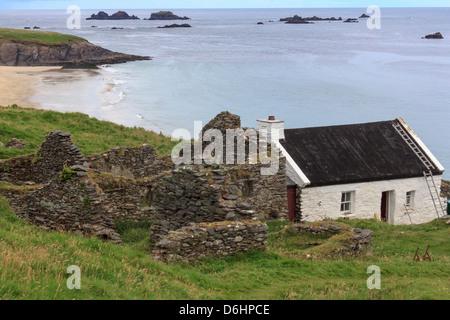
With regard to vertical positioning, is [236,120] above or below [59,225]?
above

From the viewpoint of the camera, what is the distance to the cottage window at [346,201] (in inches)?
1228

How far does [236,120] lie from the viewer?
94.8ft

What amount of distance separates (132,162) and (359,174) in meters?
13.3

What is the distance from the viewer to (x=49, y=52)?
132 m

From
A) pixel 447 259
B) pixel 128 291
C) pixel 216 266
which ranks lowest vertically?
pixel 447 259

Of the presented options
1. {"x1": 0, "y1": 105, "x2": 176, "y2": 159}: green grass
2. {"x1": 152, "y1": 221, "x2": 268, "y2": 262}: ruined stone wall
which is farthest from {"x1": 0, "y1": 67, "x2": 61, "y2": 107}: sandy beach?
{"x1": 152, "y1": 221, "x2": 268, "y2": 262}: ruined stone wall

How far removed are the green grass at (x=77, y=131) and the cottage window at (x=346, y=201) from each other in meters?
12.7
